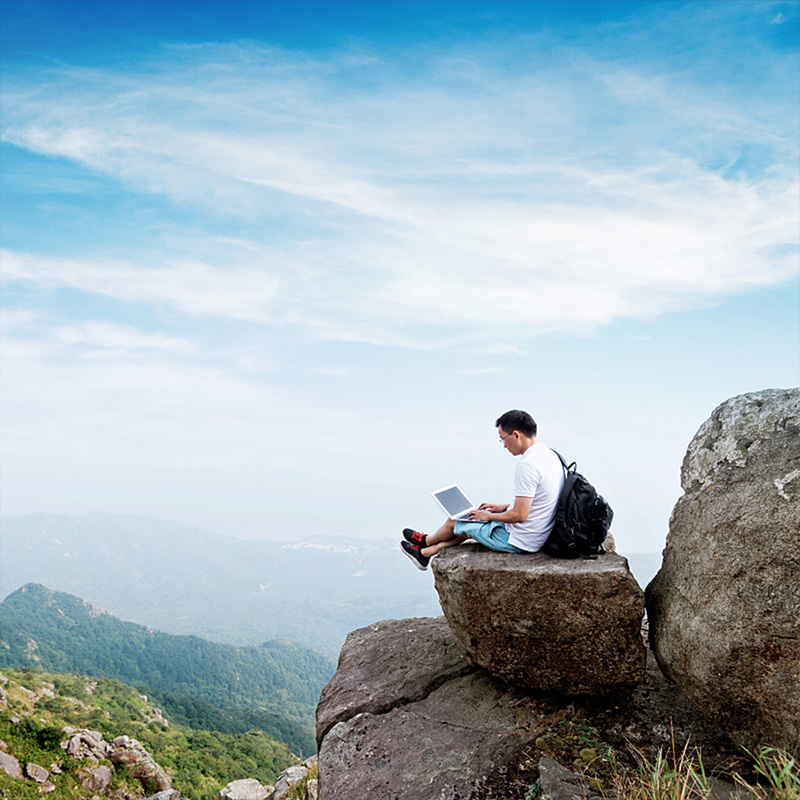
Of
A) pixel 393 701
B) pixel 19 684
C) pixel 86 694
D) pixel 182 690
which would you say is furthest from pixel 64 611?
pixel 393 701

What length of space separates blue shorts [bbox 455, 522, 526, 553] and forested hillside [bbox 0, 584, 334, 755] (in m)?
124

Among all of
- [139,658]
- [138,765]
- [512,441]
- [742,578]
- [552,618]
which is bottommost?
[139,658]

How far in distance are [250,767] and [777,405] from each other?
81477 millimetres

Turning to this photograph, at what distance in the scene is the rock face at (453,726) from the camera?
24.2ft

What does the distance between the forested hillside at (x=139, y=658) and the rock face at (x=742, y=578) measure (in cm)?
12575

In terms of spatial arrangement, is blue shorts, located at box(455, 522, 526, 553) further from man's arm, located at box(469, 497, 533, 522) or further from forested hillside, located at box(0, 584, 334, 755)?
forested hillside, located at box(0, 584, 334, 755)

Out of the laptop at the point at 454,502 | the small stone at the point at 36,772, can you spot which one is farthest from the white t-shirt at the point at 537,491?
the small stone at the point at 36,772

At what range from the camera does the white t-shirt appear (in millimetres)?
8203

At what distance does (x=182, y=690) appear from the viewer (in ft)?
509

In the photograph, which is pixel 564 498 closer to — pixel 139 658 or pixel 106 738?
pixel 106 738

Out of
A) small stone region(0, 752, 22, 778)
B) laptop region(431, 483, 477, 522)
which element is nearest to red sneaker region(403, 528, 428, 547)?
laptop region(431, 483, 477, 522)

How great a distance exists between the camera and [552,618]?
309 inches

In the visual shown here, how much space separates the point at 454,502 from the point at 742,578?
4.16 m

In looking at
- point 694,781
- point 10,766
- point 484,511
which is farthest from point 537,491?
point 10,766
